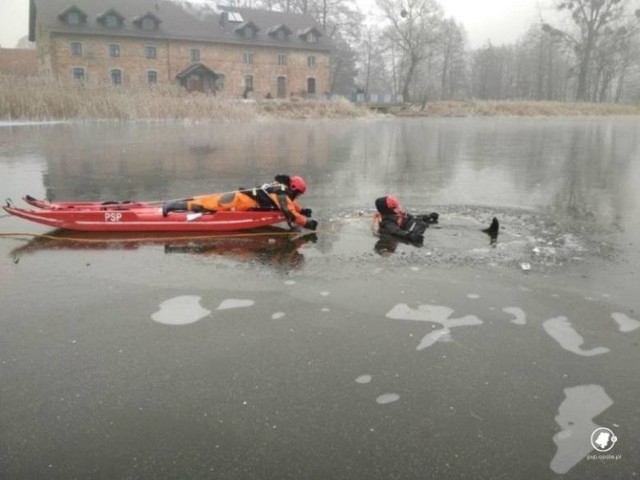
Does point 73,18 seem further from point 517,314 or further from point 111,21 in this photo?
point 517,314

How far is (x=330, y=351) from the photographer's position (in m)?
4.38

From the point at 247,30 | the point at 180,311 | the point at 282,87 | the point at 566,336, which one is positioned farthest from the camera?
the point at 282,87

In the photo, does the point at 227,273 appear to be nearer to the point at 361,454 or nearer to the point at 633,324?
the point at 361,454

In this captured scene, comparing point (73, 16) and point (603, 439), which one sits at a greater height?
point (73, 16)

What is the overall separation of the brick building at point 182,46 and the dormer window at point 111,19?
3.5 inches

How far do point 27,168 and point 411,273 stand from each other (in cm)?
1086

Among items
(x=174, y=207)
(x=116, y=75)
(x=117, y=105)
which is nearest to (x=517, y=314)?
(x=174, y=207)

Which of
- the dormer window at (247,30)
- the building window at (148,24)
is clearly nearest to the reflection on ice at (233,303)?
the building window at (148,24)

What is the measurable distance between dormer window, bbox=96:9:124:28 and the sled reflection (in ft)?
168

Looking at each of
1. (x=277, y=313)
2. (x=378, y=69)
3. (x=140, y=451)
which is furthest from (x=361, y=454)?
(x=378, y=69)

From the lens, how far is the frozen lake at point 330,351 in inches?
127

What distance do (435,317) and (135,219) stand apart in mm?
4359

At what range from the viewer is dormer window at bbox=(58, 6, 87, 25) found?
167ft

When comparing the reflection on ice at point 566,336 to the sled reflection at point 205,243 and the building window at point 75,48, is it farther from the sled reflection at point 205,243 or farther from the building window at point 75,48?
the building window at point 75,48
